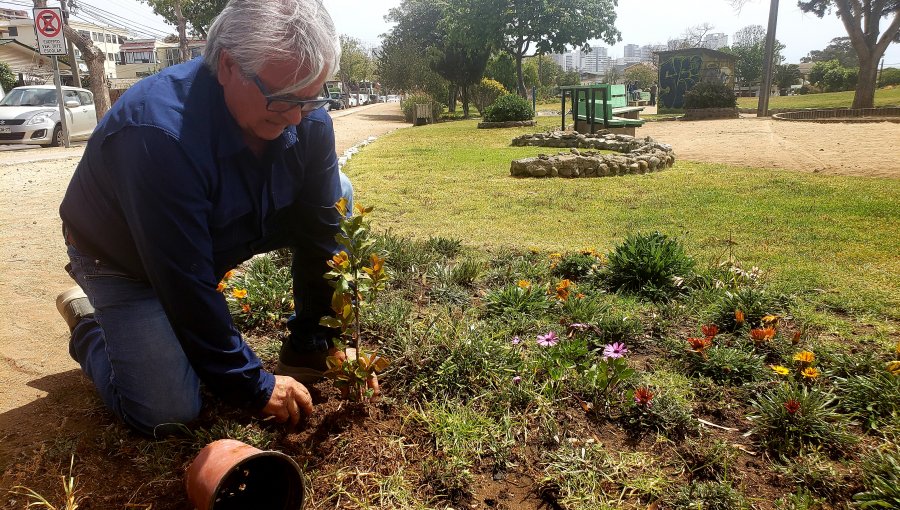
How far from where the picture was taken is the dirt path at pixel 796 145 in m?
9.23

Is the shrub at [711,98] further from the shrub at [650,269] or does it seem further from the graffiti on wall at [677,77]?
the shrub at [650,269]

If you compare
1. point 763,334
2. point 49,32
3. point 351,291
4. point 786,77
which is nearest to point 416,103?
point 49,32

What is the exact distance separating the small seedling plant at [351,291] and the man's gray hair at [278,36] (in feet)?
1.54

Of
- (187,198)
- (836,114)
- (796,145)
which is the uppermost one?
(836,114)

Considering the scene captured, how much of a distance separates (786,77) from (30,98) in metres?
51.7

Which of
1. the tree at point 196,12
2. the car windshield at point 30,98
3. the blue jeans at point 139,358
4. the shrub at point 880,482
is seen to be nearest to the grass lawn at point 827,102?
the car windshield at point 30,98

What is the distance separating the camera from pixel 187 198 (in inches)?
68.8

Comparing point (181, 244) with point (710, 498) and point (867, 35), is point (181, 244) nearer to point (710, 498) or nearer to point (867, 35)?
point (710, 498)

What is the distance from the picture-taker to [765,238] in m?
4.84

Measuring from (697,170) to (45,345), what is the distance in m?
8.58

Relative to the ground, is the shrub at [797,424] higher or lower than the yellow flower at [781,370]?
lower

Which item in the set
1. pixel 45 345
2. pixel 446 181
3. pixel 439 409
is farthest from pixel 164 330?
pixel 446 181

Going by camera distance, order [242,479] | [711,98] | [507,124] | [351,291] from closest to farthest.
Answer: [242,479], [351,291], [507,124], [711,98]

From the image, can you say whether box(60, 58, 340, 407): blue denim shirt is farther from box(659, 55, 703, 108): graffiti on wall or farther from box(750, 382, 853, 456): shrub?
box(659, 55, 703, 108): graffiti on wall
